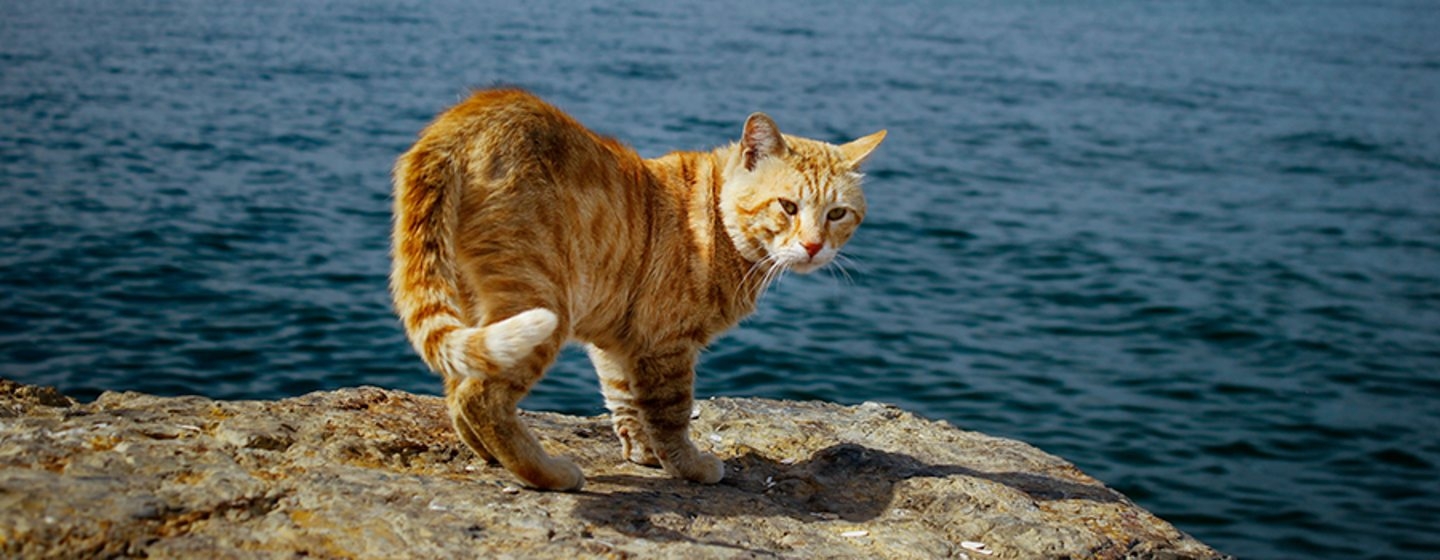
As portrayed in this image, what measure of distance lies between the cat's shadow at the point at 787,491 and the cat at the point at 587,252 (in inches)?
7.4

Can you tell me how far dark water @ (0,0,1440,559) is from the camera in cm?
799

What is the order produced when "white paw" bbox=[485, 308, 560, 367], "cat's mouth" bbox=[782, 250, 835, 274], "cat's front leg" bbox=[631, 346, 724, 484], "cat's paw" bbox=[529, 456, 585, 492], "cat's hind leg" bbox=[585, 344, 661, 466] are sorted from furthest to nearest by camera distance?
1. "cat's hind leg" bbox=[585, 344, 661, 466]
2. "cat's mouth" bbox=[782, 250, 835, 274]
3. "cat's front leg" bbox=[631, 346, 724, 484]
4. "cat's paw" bbox=[529, 456, 585, 492]
5. "white paw" bbox=[485, 308, 560, 367]

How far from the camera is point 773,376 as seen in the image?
851 centimetres

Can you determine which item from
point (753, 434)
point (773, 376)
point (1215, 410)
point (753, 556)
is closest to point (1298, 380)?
point (1215, 410)

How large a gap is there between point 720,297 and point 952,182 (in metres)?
10.1

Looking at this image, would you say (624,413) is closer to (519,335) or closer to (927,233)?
(519,335)

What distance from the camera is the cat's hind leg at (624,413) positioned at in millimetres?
4668

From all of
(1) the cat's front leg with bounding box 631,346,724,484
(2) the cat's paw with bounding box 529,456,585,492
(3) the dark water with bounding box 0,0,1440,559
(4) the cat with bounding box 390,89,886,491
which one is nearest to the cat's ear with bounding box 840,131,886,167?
(4) the cat with bounding box 390,89,886,491

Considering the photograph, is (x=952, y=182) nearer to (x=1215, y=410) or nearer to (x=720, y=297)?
(x=1215, y=410)

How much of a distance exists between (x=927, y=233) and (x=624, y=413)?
8017mm

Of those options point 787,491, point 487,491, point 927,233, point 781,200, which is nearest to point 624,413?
point 787,491

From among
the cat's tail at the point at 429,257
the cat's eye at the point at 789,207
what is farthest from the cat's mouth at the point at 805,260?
the cat's tail at the point at 429,257

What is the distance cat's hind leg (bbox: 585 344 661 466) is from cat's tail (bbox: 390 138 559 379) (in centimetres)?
102

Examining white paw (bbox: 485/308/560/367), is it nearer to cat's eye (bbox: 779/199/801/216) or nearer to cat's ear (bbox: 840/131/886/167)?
cat's eye (bbox: 779/199/801/216)
